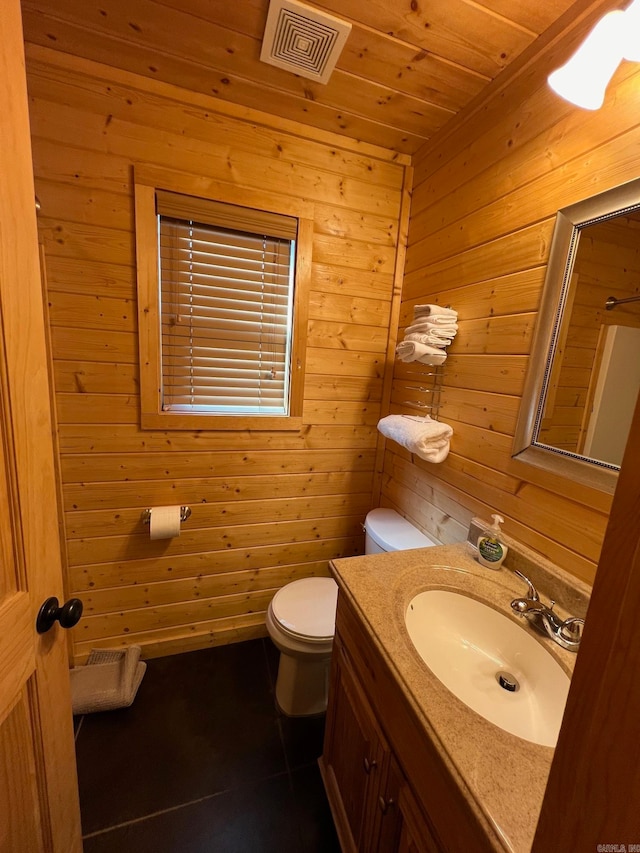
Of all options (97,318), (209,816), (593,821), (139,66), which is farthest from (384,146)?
(209,816)

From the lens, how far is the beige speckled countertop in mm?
505

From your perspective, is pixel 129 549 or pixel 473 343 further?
pixel 129 549

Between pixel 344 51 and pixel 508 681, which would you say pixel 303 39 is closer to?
pixel 344 51

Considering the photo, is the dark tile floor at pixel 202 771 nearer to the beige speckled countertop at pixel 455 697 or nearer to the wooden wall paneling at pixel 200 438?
the beige speckled countertop at pixel 455 697

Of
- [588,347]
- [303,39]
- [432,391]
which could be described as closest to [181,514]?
[432,391]

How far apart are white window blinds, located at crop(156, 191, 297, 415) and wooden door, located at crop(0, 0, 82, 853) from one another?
0.88 meters

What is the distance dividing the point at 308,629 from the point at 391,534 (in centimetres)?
52

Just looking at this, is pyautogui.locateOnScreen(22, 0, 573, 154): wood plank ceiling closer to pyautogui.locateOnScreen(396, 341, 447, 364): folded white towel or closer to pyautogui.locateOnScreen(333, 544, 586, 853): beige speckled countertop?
pyautogui.locateOnScreen(396, 341, 447, 364): folded white towel

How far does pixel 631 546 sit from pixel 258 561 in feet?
5.75

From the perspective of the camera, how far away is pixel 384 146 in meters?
1.59

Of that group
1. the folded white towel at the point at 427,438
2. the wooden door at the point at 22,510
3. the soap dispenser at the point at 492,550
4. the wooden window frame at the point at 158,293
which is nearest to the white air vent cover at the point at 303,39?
the wooden window frame at the point at 158,293

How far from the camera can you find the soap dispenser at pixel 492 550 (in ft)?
3.55

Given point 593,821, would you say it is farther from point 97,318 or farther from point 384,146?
point 384,146

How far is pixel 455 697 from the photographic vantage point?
2.20 ft
